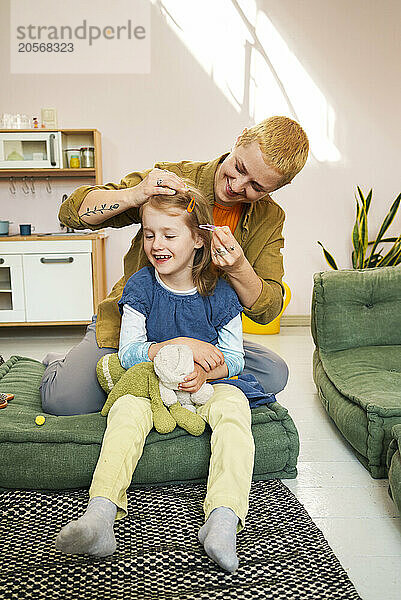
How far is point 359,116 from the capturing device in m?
5.41

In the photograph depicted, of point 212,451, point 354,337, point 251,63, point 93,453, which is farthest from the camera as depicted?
point 251,63

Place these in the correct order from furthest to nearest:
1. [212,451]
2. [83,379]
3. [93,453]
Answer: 1. [83,379]
2. [93,453]
3. [212,451]

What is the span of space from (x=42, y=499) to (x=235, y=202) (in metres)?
1.17

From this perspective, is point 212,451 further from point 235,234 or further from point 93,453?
point 235,234

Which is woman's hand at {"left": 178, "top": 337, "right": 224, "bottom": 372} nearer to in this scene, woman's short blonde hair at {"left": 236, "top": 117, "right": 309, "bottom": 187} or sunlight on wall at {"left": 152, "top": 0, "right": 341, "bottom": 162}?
woman's short blonde hair at {"left": 236, "top": 117, "right": 309, "bottom": 187}

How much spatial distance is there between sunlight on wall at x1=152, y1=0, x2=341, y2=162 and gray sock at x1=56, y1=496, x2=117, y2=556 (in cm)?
430

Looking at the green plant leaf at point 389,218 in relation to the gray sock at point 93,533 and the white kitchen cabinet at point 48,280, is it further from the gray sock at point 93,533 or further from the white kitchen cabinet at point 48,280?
the gray sock at point 93,533

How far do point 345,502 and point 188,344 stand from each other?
2.31 ft

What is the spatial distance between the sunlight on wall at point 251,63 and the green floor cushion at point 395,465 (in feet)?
12.3

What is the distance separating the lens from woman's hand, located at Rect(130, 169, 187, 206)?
81.4 inches

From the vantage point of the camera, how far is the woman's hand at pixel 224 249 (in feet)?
6.59

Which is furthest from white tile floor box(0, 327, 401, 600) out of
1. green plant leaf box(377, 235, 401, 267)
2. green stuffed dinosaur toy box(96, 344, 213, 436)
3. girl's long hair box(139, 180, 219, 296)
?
green plant leaf box(377, 235, 401, 267)

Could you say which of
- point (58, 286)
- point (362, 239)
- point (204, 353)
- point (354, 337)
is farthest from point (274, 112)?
point (204, 353)

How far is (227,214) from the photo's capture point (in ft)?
7.91
